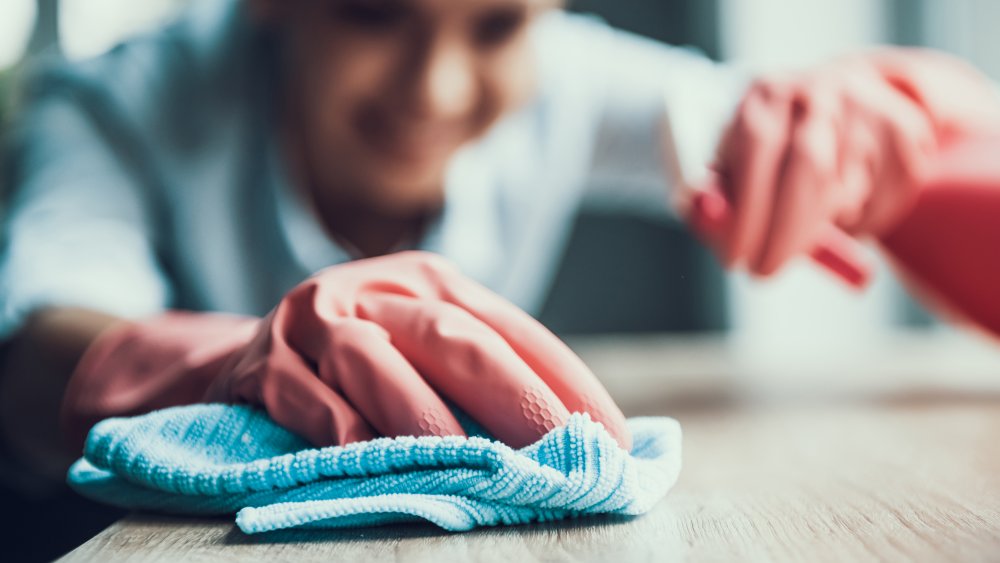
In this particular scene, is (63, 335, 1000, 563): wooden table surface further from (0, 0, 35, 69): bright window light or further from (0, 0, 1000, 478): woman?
(0, 0, 35, 69): bright window light

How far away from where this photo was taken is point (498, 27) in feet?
2.88

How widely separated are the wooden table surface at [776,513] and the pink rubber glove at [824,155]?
0.15 metres

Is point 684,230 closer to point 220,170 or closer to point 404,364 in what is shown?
point 220,170

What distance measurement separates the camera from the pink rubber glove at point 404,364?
0.38 m

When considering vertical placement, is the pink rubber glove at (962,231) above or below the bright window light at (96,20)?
below

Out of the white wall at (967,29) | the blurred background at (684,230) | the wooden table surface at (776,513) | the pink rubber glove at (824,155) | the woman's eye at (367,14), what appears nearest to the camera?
the wooden table surface at (776,513)

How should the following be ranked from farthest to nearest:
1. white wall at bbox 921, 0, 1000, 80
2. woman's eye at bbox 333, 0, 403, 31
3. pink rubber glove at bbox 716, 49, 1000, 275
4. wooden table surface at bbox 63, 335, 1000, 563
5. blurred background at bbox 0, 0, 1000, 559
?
blurred background at bbox 0, 0, 1000, 559 < white wall at bbox 921, 0, 1000, 80 < woman's eye at bbox 333, 0, 403, 31 < pink rubber glove at bbox 716, 49, 1000, 275 < wooden table surface at bbox 63, 335, 1000, 563

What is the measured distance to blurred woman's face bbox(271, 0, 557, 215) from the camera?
832mm

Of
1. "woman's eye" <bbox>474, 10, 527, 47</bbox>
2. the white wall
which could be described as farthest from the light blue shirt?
the white wall

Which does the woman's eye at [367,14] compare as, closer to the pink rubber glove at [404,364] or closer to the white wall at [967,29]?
the pink rubber glove at [404,364]

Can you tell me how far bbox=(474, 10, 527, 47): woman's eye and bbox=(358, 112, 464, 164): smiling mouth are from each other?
0.10m

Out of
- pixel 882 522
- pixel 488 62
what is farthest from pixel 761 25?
pixel 882 522

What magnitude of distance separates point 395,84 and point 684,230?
1745 mm

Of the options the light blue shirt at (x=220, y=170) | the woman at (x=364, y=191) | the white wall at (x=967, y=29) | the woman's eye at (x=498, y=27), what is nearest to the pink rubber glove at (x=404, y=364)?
the woman at (x=364, y=191)
